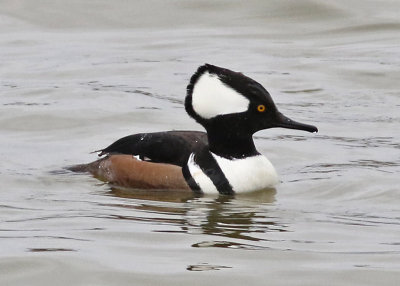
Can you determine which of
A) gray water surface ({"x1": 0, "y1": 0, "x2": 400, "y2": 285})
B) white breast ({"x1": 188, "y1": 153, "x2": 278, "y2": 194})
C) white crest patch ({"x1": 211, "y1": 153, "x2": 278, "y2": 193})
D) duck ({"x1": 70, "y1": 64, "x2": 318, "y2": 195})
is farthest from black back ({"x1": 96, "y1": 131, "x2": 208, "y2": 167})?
gray water surface ({"x1": 0, "y1": 0, "x2": 400, "y2": 285})

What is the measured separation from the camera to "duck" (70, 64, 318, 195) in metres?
10.5

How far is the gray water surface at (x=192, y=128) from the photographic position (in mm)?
7965

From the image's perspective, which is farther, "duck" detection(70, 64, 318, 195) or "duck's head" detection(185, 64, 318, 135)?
"duck" detection(70, 64, 318, 195)

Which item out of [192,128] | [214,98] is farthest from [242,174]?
[192,128]

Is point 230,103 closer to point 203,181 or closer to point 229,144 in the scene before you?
point 229,144

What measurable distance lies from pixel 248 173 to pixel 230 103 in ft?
2.06

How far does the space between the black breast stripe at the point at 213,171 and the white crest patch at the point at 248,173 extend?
3 centimetres

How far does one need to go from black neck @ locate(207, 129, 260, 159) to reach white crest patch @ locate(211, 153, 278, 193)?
49 mm

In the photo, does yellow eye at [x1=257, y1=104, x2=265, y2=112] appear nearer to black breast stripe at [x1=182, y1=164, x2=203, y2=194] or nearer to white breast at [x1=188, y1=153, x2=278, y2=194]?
white breast at [x1=188, y1=153, x2=278, y2=194]

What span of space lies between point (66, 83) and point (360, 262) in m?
8.77

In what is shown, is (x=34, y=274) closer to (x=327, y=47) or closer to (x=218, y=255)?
(x=218, y=255)

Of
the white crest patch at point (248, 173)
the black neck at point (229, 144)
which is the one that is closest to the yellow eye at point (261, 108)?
the black neck at point (229, 144)

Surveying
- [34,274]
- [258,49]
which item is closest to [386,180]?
[34,274]

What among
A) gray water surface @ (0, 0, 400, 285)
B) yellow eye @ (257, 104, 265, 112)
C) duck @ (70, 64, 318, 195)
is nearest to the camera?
gray water surface @ (0, 0, 400, 285)
